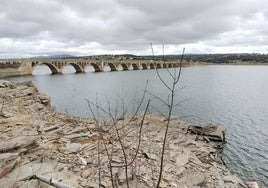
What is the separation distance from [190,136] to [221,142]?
94.6 inches

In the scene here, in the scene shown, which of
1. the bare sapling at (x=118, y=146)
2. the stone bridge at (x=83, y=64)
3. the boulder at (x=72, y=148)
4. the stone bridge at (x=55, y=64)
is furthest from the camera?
the stone bridge at (x=83, y=64)

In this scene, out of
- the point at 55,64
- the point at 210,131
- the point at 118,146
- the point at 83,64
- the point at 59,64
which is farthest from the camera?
the point at 83,64

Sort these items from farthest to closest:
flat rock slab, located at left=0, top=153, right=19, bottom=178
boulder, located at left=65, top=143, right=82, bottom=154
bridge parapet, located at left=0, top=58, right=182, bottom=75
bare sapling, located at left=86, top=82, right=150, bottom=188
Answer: bridge parapet, located at left=0, top=58, right=182, bottom=75 < boulder, located at left=65, top=143, right=82, bottom=154 < flat rock slab, located at left=0, top=153, right=19, bottom=178 < bare sapling, located at left=86, top=82, right=150, bottom=188

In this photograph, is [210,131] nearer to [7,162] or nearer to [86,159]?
[86,159]

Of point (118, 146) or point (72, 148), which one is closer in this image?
point (72, 148)

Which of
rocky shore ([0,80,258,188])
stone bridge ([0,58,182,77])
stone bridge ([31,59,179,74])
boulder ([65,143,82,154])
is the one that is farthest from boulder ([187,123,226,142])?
stone bridge ([31,59,179,74])

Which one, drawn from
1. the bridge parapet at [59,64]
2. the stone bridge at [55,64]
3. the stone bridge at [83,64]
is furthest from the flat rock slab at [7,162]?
the stone bridge at [83,64]

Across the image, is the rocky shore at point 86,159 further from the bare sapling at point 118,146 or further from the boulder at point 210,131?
the boulder at point 210,131

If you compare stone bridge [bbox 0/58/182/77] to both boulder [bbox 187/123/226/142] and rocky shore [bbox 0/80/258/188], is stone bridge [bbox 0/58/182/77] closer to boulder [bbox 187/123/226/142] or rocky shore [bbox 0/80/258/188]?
boulder [bbox 187/123/226/142]

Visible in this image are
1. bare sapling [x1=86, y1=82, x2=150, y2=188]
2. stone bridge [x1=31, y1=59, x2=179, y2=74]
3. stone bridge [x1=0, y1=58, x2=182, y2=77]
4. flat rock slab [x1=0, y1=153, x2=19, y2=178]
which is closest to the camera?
bare sapling [x1=86, y1=82, x2=150, y2=188]

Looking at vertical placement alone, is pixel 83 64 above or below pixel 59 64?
below

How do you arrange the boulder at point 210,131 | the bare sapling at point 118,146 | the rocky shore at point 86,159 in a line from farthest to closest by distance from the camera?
the boulder at point 210,131, the rocky shore at point 86,159, the bare sapling at point 118,146

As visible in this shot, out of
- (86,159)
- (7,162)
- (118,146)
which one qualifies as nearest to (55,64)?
(118,146)

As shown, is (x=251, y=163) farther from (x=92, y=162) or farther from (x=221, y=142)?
(x=92, y=162)
